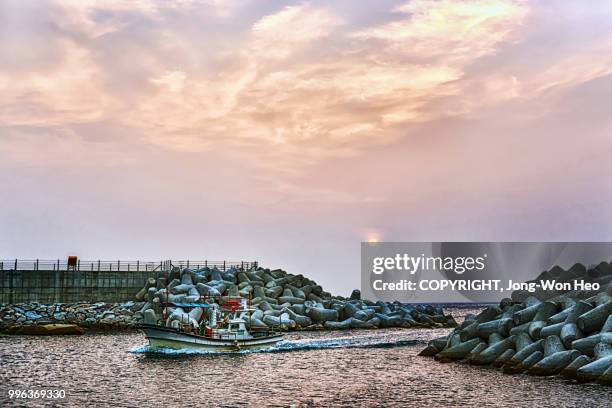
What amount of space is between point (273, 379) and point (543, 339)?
521 inches

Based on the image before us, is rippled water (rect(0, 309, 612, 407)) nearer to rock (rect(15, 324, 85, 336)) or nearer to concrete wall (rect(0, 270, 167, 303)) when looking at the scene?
rock (rect(15, 324, 85, 336))

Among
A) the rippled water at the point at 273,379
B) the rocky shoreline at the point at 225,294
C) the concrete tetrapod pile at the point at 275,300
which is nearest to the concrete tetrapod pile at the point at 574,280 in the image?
the rippled water at the point at 273,379

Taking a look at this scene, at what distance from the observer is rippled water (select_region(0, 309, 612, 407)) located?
106 feet

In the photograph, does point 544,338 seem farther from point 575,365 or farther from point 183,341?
point 183,341

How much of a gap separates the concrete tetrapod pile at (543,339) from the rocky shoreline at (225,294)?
21.2m

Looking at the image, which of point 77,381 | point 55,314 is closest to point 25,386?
point 77,381

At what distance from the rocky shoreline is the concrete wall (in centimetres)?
105

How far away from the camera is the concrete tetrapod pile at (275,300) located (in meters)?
64.8

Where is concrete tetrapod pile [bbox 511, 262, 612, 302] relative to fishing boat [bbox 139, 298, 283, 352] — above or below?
above

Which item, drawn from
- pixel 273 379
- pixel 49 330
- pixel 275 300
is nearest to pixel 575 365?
pixel 273 379

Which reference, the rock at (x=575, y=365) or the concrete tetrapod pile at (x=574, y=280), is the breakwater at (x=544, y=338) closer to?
the rock at (x=575, y=365)

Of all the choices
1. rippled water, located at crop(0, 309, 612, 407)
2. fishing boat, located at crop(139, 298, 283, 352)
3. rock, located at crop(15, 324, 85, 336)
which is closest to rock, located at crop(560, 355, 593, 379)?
rippled water, located at crop(0, 309, 612, 407)

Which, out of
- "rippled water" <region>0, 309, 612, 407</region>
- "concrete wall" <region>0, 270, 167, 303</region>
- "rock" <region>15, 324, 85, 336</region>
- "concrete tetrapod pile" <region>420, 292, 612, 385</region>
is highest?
"concrete wall" <region>0, 270, 167, 303</region>

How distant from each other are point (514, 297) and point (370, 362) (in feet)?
32.9
